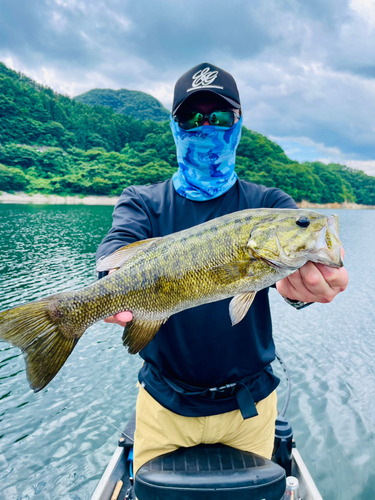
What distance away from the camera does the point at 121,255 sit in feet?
7.57

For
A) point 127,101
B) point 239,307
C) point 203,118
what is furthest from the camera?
point 127,101

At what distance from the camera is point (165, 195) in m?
2.89

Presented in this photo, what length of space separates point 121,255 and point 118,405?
246 inches

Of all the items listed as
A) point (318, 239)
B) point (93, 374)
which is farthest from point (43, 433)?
point (318, 239)

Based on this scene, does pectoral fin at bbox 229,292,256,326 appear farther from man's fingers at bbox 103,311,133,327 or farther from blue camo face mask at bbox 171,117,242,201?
blue camo face mask at bbox 171,117,242,201

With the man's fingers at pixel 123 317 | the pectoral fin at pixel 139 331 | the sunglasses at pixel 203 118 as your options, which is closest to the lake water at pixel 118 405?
the pectoral fin at pixel 139 331

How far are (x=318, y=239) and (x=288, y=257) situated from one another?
0.22 m

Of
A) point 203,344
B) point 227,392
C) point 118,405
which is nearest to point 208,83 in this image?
point 203,344

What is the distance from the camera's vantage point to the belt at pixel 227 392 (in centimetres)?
245

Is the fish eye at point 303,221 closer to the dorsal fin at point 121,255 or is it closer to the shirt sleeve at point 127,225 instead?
the dorsal fin at point 121,255

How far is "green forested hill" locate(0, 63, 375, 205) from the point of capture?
66500 millimetres

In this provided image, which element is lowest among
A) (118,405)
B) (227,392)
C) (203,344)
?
(118,405)

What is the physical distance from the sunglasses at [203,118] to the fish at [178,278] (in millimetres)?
1284

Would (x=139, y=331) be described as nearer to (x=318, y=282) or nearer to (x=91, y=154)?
(x=318, y=282)
